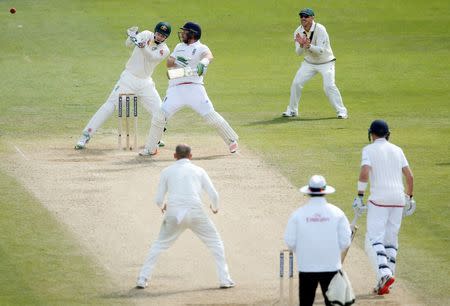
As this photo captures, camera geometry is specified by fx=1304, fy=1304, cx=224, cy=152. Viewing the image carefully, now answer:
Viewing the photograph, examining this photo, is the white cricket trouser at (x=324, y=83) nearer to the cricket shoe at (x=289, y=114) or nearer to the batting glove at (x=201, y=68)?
the cricket shoe at (x=289, y=114)

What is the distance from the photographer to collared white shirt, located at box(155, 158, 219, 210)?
15.6 meters

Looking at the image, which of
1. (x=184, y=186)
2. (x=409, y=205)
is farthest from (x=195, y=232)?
(x=409, y=205)

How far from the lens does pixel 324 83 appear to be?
88.8ft

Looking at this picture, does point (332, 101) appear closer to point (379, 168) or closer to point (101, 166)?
point (101, 166)

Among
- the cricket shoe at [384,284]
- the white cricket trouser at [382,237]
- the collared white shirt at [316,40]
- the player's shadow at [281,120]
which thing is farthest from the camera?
the player's shadow at [281,120]

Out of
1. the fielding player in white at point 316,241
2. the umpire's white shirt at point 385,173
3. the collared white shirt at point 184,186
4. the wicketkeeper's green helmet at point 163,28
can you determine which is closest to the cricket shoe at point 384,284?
the umpire's white shirt at point 385,173

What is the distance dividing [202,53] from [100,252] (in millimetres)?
5856

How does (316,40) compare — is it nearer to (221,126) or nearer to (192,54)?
(221,126)

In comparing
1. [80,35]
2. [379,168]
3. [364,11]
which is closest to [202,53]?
[379,168]

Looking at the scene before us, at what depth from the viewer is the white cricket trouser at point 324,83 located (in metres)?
27.0

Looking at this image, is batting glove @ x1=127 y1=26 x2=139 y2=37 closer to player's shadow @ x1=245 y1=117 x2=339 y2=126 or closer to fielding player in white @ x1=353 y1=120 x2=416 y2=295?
player's shadow @ x1=245 y1=117 x2=339 y2=126

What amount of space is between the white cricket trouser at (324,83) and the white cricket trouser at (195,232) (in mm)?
11474

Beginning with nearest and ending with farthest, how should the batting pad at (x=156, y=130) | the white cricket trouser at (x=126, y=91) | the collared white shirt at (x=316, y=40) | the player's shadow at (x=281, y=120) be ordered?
the batting pad at (x=156, y=130)
the white cricket trouser at (x=126, y=91)
the collared white shirt at (x=316, y=40)
the player's shadow at (x=281, y=120)

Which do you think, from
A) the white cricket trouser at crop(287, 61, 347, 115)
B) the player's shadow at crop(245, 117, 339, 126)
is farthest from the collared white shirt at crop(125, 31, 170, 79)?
the white cricket trouser at crop(287, 61, 347, 115)
